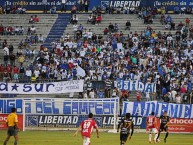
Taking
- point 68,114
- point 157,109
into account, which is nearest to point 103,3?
point 157,109

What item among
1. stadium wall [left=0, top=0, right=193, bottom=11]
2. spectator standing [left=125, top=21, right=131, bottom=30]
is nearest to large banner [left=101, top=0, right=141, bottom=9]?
stadium wall [left=0, top=0, right=193, bottom=11]

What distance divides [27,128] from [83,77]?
10.4 m

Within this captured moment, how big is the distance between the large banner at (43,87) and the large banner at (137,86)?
3.55m

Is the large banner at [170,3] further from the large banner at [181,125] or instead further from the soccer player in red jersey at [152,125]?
the soccer player in red jersey at [152,125]

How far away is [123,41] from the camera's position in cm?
6706

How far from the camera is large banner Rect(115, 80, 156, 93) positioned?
56.4 metres

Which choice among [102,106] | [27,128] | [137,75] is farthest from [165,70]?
[27,128]

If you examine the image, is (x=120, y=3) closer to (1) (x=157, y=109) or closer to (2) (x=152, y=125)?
(1) (x=157, y=109)

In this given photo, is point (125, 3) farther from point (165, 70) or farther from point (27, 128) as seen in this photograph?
point (27, 128)

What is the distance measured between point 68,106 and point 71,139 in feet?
26.7

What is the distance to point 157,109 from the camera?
52094 mm

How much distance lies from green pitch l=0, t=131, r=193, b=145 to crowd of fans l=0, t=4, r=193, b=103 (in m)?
8.63

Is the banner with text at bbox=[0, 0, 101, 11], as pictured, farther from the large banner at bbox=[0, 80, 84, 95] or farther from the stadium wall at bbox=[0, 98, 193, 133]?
the stadium wall at bbox=[0, 98, 193, 133]

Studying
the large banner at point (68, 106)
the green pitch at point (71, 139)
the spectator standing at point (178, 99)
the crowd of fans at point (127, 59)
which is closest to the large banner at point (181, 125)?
the green pitch at point (71, 139)
